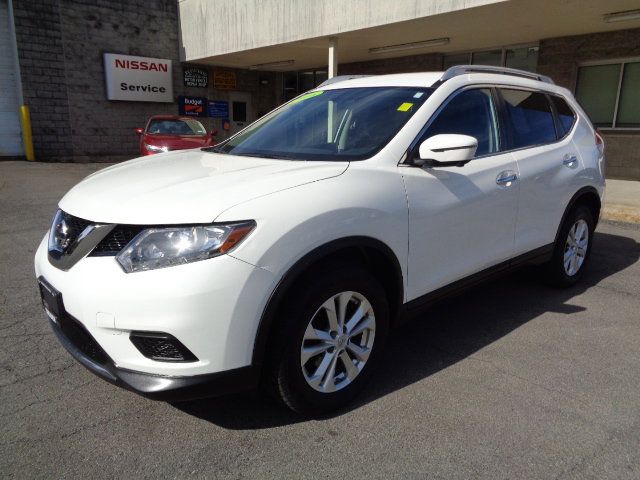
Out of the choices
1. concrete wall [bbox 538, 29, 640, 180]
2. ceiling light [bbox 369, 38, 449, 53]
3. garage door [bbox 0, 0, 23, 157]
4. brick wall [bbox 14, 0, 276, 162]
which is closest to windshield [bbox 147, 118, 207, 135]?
ceiling light [bbox 369, 38, 449, 53]

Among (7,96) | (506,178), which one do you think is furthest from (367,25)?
(7,96)

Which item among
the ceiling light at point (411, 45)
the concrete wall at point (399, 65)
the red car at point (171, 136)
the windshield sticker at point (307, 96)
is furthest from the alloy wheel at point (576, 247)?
the concrete wall at point (399, 65)

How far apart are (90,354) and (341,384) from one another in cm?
123

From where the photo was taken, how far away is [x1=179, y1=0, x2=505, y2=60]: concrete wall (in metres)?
10.7

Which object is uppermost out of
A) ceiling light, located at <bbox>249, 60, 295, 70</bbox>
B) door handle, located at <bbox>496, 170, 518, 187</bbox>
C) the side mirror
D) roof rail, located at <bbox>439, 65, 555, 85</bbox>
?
ceiling light, located at <bbox>249, 60, 295, 70</bbox>

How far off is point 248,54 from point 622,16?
35.3ft

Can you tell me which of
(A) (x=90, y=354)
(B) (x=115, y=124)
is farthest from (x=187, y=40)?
(A) (x=90, y=354)

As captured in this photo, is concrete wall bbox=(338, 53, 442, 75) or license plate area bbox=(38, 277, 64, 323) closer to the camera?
license plate area bbox=(38, 277, 64, 323)

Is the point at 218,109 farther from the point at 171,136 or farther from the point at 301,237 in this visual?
the point at 301,237

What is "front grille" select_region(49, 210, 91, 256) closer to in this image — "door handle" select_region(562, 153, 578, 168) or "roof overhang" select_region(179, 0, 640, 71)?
"door handle" select_region(562, 153, 578, 168)

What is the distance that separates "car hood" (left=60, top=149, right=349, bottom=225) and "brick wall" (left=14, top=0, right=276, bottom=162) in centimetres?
1632

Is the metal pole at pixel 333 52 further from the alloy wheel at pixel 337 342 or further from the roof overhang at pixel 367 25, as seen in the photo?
the alloy wheel at pixel 337 342

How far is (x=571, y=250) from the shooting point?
451 cm

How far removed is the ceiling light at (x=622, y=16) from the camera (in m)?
9.82
